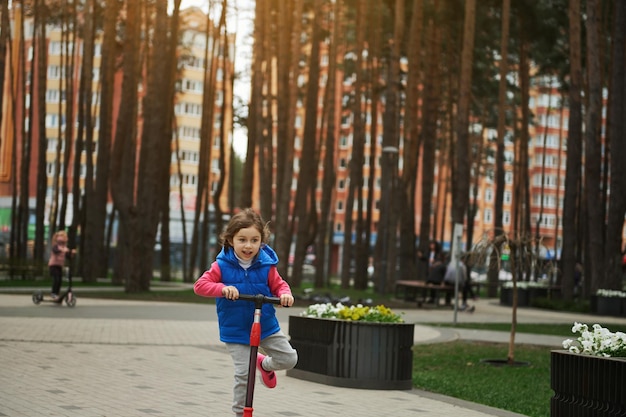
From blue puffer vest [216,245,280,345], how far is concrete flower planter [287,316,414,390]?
499 centimetres

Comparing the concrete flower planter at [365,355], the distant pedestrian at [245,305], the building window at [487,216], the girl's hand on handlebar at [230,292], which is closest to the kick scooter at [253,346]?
the girl's hand on handlebar at [230,292]

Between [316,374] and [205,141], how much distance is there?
117 feet

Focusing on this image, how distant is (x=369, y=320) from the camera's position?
12523 millimetres

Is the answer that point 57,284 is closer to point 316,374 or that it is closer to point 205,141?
point 316,374

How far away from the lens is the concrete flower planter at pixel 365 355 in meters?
12.3

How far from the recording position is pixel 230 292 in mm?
6785

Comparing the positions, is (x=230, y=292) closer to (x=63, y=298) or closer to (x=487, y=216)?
(x=63, y=298)

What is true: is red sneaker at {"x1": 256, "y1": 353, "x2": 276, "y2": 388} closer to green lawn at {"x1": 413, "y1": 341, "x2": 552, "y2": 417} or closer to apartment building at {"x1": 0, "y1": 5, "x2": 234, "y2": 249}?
green lawn at {"x1": 413, "y1": 341, "x2": 552, "y2": 417}

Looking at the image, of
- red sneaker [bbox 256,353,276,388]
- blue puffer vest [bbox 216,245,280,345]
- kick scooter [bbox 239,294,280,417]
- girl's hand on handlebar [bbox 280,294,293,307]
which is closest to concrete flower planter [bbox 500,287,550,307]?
red sneaker [bbox 256,353,276,388]

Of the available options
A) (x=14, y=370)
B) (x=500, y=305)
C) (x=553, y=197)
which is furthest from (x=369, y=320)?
(x=553, y=197)

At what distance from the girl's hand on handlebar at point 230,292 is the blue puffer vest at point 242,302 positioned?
0.49m

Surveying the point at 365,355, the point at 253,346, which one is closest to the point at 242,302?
the point at 253,346

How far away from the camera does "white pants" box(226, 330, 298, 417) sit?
7.38 metres

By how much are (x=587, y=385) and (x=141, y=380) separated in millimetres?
5135
